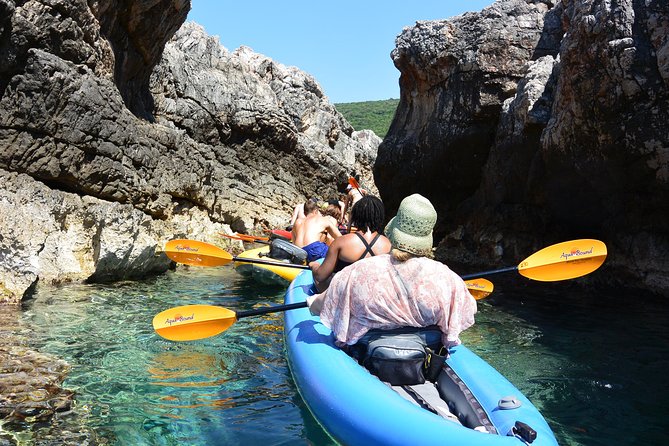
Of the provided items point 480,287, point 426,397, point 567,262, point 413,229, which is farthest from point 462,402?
point 480,287

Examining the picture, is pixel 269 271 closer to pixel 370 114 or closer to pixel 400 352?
pixel 400 352

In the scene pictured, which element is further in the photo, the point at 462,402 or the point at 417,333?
the point at 417,333

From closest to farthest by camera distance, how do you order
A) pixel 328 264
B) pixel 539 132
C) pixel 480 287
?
pixel 328 264 → pixel 480 287 → pixel 539 132

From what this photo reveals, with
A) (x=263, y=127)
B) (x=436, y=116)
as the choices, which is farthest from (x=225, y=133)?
(x=436, y=116)

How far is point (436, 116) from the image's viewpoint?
13.5 meters

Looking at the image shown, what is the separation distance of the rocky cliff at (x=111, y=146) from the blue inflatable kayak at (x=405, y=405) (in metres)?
4.03

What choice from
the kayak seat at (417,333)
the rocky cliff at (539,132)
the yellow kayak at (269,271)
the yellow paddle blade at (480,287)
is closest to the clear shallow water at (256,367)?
the yellow kayak at (269,271)

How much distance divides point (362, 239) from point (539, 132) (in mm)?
6908

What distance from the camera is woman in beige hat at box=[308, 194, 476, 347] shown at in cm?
301

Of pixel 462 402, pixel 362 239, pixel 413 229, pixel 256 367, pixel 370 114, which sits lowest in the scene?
pixel 256 367

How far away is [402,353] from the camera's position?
309 centimetres

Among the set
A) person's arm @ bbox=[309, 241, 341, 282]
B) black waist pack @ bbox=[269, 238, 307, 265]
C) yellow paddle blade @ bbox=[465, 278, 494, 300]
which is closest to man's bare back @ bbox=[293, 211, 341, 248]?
black waist pack @ bbox=[269, 238, 307, 265]

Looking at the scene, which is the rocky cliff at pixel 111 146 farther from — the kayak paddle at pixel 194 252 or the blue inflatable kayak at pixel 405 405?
the blue inflatable kayak at pixel 405 405

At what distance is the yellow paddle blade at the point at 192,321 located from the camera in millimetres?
4324
